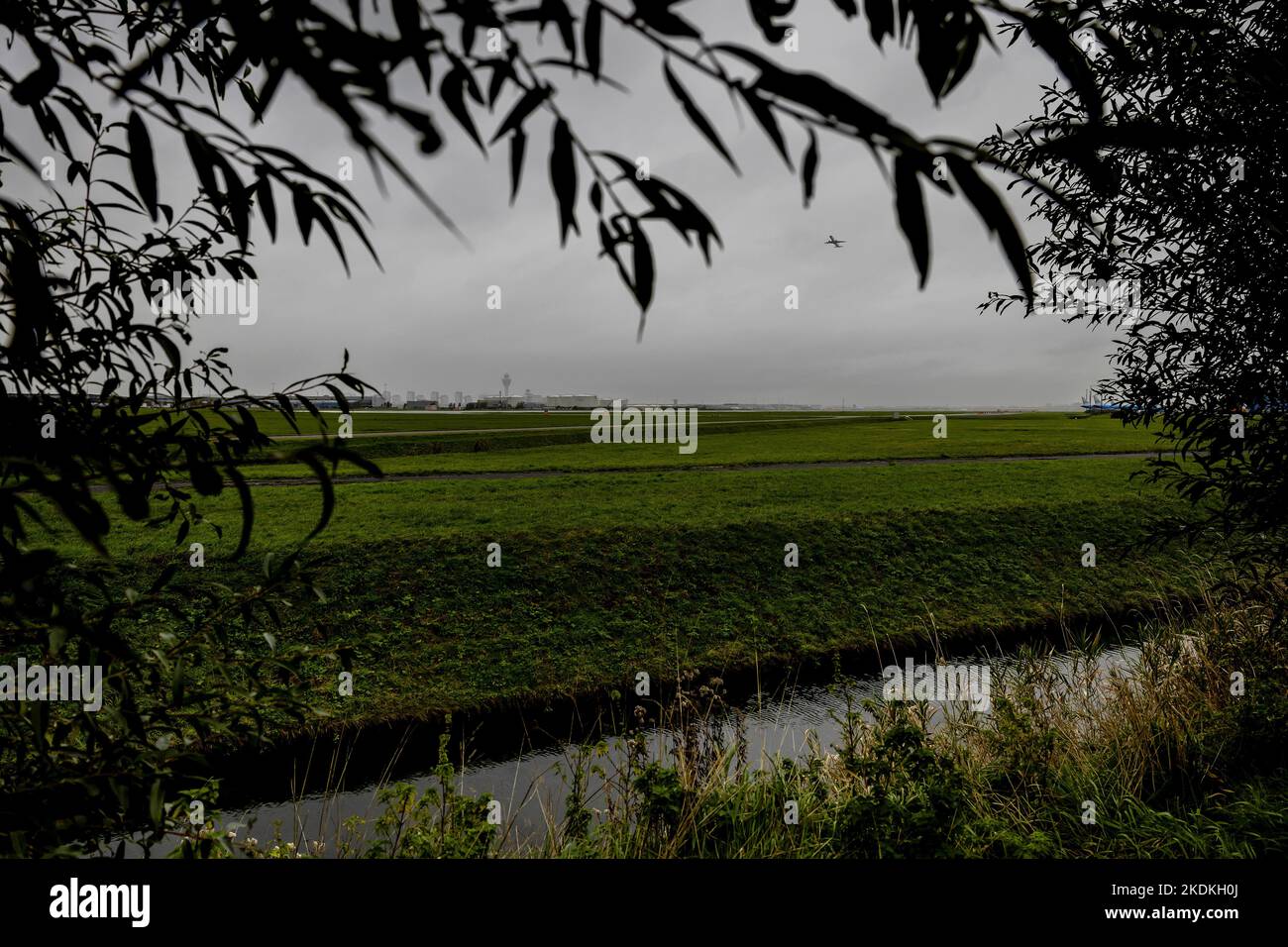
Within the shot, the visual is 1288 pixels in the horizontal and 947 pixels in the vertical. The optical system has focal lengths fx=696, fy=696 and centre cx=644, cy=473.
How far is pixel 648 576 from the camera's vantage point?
38.4 ft

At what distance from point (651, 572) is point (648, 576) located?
15 cm


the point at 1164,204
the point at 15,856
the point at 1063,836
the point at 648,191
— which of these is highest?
the point at 1164,204

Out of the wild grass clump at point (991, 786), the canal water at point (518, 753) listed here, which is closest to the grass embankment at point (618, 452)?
the canal water at point (518, 753)

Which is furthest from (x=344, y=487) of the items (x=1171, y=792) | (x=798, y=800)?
(x=1171, y=792)

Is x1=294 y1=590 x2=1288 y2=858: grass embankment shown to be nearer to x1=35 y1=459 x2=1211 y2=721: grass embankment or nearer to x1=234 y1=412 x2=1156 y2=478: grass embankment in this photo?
x1=35 y1=459 x2=1211 y2=721: grass embankment

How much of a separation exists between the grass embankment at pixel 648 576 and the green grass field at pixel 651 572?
40 mm

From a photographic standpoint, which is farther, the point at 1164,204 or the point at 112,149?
the point at 1164,204

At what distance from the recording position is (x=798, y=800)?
416 centimetres

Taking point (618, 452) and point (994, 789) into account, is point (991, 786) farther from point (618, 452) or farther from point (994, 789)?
point (618, 452)

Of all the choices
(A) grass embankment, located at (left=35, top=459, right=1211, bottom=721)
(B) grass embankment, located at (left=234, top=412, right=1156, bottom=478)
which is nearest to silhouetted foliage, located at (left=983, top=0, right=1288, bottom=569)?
(A) grass embankment, located at (left=35, top=459, right=1211, bottom=721)

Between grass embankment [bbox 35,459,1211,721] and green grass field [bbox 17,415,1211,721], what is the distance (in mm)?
40

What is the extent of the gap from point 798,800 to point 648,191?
13.3ft
